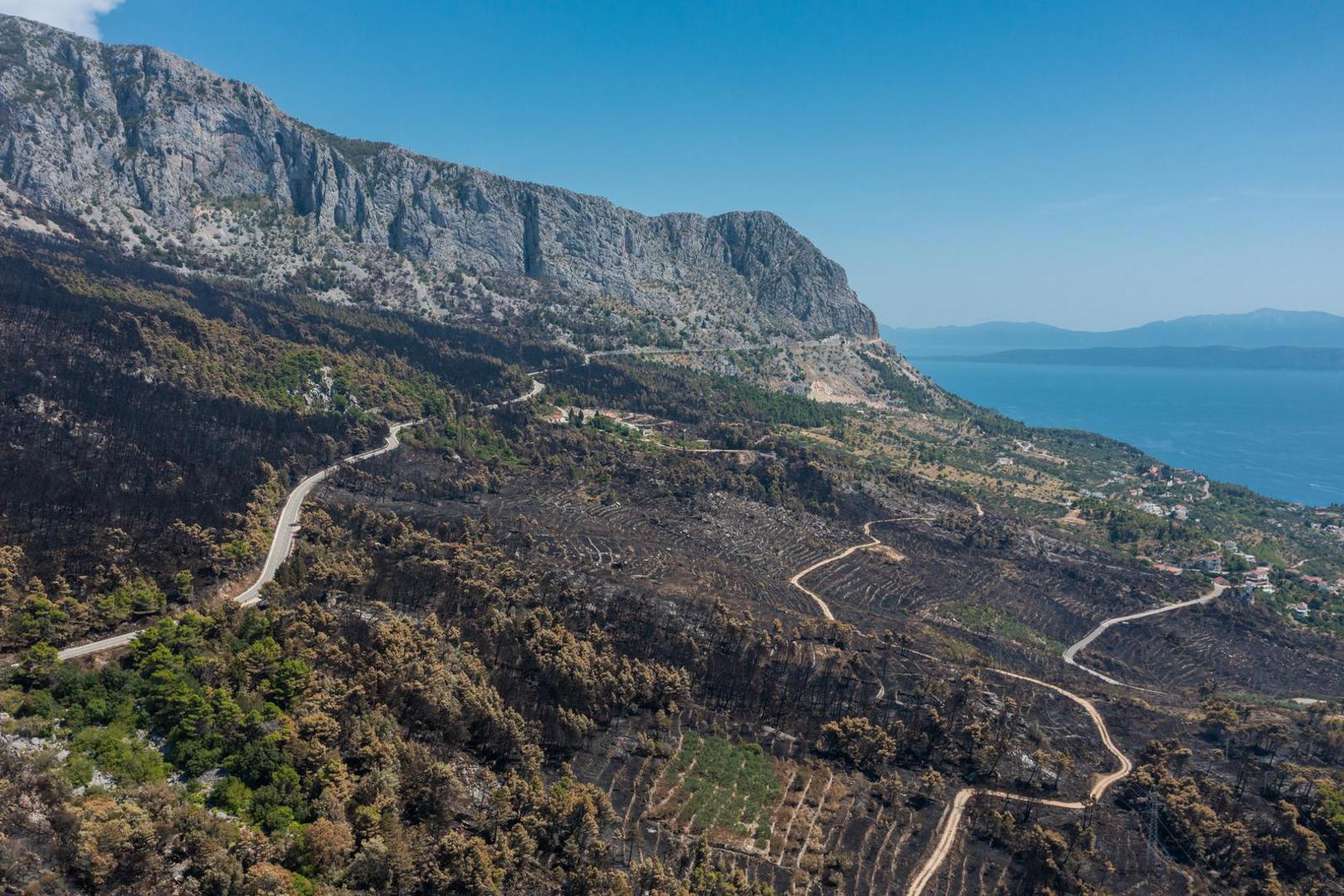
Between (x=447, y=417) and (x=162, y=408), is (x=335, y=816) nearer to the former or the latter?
(x=162, y=408)

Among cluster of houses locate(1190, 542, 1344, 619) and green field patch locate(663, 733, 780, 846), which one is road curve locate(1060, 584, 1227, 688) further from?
green field patch locate(663, 733, 780, 846)

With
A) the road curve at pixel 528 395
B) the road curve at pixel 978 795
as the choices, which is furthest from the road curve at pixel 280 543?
the road curve at pixel 978 795

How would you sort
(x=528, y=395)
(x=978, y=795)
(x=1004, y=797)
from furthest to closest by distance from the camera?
(x=528, y=395)
(x=978, y=795)
(x=1004, y=797)

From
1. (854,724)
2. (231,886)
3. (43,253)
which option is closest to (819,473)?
(854,724)

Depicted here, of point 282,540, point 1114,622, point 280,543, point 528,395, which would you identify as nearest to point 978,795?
point 1114,622

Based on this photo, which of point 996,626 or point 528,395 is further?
point 528,395

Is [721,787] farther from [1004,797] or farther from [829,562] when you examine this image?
[829,562]

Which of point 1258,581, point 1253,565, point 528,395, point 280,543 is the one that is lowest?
point 1258,581
